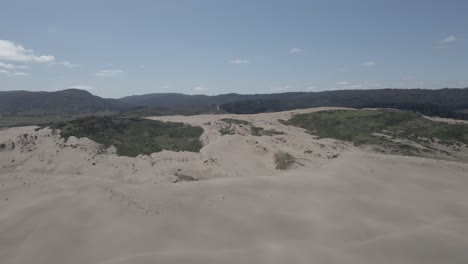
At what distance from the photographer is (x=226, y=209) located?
74.0 ft

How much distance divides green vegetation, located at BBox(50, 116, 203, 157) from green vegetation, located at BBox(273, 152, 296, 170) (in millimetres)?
8951

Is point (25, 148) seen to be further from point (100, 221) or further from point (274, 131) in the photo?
point (274, 131)

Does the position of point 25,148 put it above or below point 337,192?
above

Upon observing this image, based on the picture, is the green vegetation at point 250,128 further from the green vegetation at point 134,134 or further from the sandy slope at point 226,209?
the sandy slope at point 226,209

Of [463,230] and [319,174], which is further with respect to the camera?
[319,174]

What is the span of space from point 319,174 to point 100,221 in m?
17.7

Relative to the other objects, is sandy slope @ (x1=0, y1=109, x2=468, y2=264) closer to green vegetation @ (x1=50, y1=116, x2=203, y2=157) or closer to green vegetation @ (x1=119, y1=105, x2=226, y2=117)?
green vegetation @ (x1=50, y1=116, x2=203, y2=157)

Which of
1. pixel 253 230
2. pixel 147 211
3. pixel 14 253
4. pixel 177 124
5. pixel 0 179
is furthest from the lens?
pixel 177 124

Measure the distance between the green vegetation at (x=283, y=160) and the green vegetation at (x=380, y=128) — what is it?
42.0 feet

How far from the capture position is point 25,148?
36.3m

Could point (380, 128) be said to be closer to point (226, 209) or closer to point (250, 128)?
point (250, 128)

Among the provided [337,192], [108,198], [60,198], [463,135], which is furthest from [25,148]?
[463,135]

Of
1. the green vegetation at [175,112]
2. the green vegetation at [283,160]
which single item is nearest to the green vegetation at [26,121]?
the green vegetation at [175,112]

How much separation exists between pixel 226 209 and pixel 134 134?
952 inches
